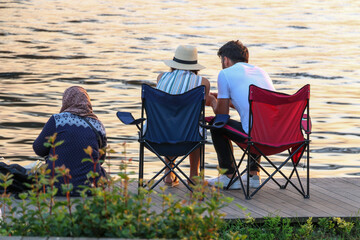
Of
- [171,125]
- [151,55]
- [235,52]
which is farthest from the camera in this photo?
[151,55]

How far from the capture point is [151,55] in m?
19.2

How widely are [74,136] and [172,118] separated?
2.57 feet

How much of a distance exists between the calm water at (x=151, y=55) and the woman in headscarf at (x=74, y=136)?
2469 millimetres

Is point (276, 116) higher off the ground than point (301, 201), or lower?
higher

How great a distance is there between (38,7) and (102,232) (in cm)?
2788

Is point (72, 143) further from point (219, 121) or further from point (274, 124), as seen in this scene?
point (274, 124)

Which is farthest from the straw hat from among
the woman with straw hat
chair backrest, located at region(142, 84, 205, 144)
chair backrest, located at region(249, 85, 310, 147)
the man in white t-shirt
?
chair backrest, located at region(249, 85, 310, 147)

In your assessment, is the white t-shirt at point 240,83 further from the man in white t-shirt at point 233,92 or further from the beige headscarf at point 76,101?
the beige headscarf at point 76,101

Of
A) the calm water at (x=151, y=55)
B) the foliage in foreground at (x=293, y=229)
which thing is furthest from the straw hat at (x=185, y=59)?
the calm water at (x=151, y=55)

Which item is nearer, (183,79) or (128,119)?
(128,119)

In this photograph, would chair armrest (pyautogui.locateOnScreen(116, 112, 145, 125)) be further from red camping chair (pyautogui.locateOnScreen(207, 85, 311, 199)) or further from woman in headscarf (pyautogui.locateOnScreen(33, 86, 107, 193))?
red camping chair (pyautogui.locateOnScreen(207, 85, 311, 199))

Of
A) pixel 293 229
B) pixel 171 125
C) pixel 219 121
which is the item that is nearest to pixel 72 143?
pixel 171 125

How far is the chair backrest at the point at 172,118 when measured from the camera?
20.7 feet

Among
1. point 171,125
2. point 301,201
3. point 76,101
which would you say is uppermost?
point 76,101
